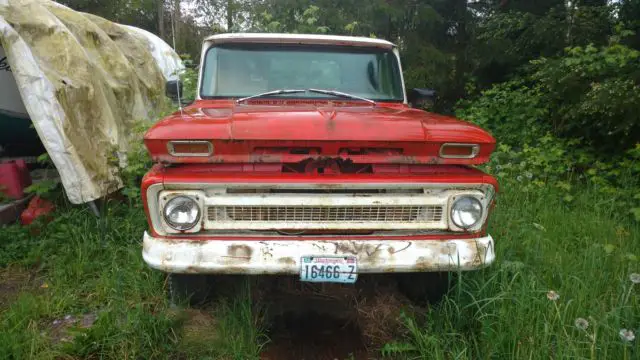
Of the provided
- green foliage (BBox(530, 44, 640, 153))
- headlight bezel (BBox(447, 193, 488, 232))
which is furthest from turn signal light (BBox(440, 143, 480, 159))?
green foliage (BBox(530, 44, 640, 153))

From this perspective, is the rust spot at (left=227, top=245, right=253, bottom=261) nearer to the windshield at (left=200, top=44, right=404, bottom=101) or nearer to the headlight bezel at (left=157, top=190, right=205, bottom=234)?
the headlight bezel at (left=157, top=190, right=205, bottom=234)

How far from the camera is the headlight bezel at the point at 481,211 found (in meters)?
2.43

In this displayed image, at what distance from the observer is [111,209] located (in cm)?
409

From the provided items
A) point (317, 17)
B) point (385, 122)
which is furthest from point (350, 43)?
point (317, 17)

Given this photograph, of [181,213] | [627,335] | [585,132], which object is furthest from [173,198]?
[585,132]

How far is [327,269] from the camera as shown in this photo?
228 centimetres

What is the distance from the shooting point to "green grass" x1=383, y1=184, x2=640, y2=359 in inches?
89.7

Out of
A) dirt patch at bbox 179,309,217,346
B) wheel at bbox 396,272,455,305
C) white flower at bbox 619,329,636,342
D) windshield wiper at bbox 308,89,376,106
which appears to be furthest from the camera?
windshield wiper at bbox 308,89,376,106

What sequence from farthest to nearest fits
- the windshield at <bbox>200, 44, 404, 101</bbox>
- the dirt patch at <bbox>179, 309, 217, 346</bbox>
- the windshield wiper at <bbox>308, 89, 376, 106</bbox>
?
the windshield at <bbox>200, 44, 404, 101</bbox>
the windshield wiper at <bbox>308, 89, 376, 106</bbox>
the dirt patch at <bbox>179, 309, 217, 346</bbox>

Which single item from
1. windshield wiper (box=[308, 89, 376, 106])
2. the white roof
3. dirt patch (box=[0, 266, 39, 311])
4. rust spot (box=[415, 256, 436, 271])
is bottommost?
dirt patch (box=[0, 266, 39, 311])

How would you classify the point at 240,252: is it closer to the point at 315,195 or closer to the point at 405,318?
the point at 315,195

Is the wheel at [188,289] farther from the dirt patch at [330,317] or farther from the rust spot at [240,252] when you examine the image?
the rust spot at [240,252]

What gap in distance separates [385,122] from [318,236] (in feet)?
2.22

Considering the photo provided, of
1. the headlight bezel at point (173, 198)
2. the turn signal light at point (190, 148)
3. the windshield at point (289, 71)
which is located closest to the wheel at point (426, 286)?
the windshield at point (289, 71)
